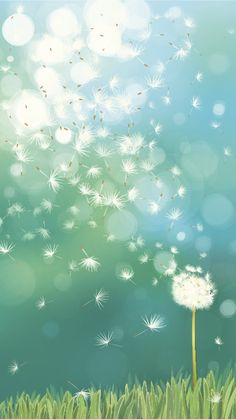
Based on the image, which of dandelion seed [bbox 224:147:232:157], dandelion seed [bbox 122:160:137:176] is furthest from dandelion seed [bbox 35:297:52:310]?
dandelion seed [bbox 224:147:232:157]

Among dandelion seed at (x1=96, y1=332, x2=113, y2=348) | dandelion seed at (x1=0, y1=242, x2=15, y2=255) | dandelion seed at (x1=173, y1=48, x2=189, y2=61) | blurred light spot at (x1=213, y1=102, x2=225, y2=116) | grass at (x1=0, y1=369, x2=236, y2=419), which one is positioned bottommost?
grass at (x1=0, y1=369, x2=236, y2=419)

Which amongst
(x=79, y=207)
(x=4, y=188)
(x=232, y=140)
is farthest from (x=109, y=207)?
(x=232, y=140)

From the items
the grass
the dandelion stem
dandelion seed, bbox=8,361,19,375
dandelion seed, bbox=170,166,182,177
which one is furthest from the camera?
dandelion seed, bbox=170,166,182,177

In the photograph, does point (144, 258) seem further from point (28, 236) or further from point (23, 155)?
point (23, 155)

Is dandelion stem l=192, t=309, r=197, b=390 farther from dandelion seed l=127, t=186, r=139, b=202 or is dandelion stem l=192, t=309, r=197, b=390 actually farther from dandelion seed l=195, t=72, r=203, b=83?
dandelion seed l=195, t=72, r=203, b=83

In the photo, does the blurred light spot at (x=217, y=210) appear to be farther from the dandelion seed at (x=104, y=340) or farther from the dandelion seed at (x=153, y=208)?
the dandelion seed at (x=104, y=340)

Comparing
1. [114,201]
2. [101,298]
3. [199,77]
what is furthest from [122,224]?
[199,77]

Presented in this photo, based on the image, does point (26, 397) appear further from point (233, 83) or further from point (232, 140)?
point (233, 83)
